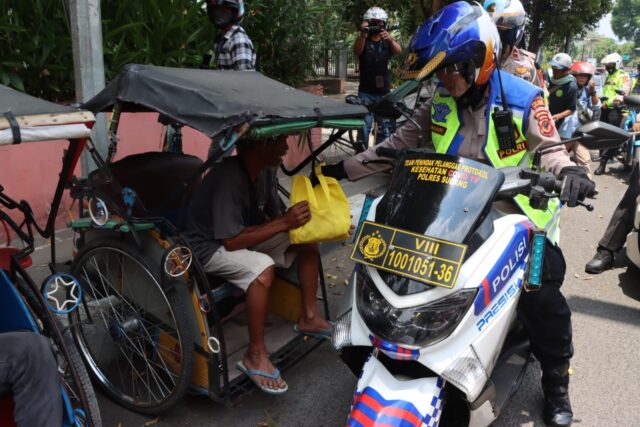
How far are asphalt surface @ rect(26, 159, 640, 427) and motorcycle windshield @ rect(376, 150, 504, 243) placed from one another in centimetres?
127

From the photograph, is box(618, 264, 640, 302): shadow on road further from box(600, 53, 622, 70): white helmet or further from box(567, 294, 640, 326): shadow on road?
box(600, 53, 622, 70): white helmet

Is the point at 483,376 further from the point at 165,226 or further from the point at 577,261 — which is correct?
the point at 577,261

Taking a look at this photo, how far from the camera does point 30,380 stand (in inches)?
76.8

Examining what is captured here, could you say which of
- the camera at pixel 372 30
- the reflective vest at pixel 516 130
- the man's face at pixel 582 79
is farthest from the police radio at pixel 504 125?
the man's face at pixel 582 79

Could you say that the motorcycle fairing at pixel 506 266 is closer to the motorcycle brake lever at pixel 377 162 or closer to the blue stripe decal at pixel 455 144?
the blue stripe decal at pixel 455 144

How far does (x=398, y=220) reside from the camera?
83.0 inches

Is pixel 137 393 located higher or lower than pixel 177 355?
lower

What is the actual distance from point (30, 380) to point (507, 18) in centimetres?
430

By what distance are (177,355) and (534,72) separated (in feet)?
14.9

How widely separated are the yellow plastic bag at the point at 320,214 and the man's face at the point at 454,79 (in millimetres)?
758

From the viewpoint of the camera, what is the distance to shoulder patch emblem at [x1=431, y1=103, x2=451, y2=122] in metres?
2.76

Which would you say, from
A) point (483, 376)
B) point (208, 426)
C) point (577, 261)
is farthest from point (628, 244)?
point (208, 426)

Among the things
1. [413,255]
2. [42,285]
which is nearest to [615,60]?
[413,255]

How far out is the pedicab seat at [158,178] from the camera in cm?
321
